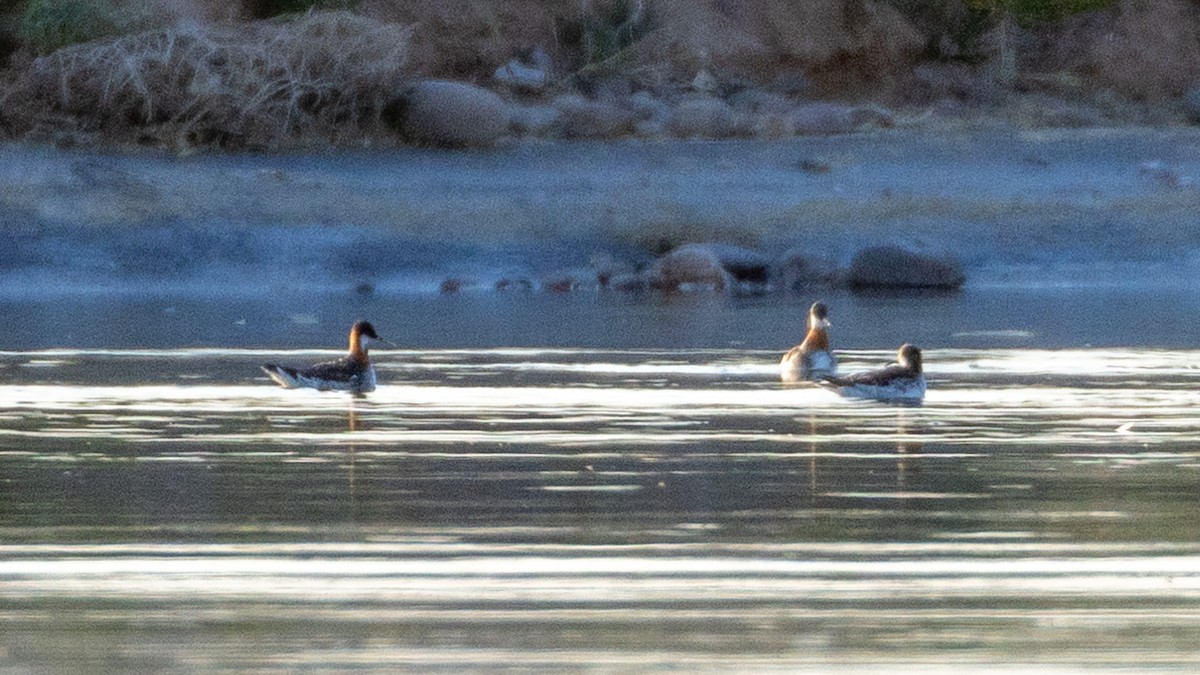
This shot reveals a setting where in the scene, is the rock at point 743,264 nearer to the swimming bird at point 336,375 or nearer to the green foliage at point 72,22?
the green foliage at point 72,22

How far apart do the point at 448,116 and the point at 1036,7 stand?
10.8 meters

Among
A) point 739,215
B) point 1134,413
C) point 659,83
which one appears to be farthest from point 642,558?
point 659,83

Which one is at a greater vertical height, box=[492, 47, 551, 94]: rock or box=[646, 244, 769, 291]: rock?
box=[492, 47, 551, 94]: rock

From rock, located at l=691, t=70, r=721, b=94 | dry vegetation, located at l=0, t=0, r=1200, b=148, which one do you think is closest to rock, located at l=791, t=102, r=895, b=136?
rock, located at l=691, t=70, r=721, b=94

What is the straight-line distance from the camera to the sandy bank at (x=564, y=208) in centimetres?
3125

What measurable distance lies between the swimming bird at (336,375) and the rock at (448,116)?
1812 cm

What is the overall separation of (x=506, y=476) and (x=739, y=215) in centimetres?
2221

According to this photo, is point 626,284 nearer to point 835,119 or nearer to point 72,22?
point 835,119

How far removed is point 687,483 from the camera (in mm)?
11242

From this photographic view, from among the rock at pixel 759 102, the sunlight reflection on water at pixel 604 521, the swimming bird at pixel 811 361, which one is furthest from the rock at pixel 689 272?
the sunlight reflection on water at pixel 604 521

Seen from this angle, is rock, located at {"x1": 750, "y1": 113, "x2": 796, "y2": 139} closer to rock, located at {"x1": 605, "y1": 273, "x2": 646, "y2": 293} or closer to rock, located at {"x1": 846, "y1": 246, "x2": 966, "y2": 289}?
rock, located at {"x1": 846, "y1": 246, "x2": 966, "y2": 289}

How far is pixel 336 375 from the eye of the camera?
54.4ft

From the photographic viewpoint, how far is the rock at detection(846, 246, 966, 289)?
3142 cm

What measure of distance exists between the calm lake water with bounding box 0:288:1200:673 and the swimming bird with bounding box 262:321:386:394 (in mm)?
132
